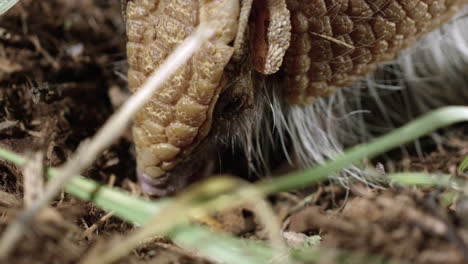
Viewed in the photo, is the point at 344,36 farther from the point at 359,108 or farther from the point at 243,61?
the point at 359,108

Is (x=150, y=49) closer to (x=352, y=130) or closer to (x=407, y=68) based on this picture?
(x=352, y=130)

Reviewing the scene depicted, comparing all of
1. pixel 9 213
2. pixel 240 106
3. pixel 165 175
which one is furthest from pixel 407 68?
pixel 9 213

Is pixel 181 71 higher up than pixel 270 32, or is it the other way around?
pixel 270 32

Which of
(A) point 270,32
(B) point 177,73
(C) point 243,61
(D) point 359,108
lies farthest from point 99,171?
(D) point 359,108

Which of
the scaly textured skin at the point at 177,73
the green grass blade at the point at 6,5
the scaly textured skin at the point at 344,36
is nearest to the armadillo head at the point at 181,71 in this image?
the scaly textured skin at the point at 177,73

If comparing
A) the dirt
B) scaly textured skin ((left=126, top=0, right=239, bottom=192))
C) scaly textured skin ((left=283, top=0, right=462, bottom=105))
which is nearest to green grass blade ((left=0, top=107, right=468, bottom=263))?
the dirt

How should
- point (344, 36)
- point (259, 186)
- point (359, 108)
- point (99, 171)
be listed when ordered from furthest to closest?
point (359, 108), point (99, 171), point (344, 36), point (259, 186)

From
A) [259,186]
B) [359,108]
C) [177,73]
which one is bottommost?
[359,108]

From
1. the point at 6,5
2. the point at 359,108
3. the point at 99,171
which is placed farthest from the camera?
the point at 359,108

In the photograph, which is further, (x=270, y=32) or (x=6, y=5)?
(x=6, y=5)
